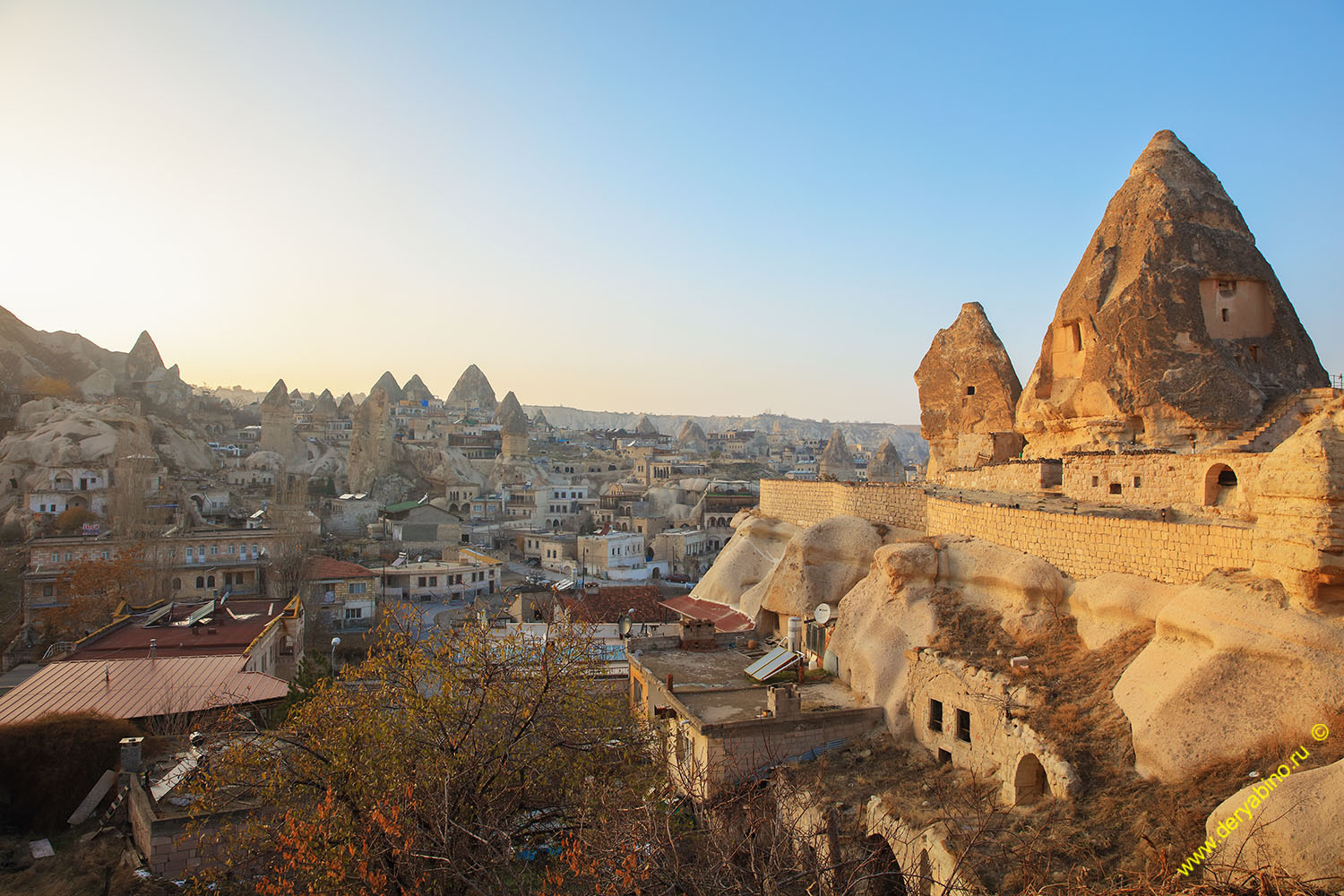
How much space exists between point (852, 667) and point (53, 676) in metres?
16.6

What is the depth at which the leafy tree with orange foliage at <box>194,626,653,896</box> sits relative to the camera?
7.81m

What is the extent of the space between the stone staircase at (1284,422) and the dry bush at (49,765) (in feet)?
66.4

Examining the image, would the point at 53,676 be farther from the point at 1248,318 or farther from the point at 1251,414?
the point at 1248,318

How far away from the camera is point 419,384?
113m

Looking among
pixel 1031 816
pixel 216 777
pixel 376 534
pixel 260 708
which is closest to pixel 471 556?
pixel 376 534

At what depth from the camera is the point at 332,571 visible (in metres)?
34.1

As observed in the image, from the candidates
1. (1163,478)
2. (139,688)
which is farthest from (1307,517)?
(139,688)

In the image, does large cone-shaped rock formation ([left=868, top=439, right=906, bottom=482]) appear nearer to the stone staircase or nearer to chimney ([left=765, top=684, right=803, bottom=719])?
the stone staircase

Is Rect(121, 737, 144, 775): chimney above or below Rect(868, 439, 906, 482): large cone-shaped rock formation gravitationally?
below

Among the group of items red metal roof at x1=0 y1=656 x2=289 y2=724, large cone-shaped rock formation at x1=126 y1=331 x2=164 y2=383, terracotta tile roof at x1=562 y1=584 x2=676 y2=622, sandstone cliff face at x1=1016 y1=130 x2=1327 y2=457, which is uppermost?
large cone-shaped rock formation at x1=126 y1=331 x2=164 y2=383

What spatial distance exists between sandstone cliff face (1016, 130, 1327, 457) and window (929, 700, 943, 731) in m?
9.47

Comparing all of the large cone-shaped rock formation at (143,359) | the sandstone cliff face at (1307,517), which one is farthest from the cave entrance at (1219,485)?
the large cone-shaped rock formation at (143,359)

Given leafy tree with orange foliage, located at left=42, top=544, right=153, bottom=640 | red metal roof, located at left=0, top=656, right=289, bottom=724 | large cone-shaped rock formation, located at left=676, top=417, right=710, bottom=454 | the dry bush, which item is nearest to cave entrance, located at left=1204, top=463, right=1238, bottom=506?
red metal roof, located at left=0, top=656, right=289, bottom=724

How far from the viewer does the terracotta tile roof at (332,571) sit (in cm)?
3331
